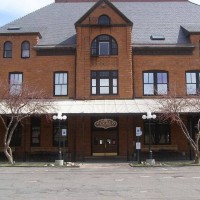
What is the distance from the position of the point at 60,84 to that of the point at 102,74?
3691 millimetres

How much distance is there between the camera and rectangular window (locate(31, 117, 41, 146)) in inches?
1255

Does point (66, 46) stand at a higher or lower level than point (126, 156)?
higher

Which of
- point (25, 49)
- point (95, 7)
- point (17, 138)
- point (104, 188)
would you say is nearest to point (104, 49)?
point (95, 7)

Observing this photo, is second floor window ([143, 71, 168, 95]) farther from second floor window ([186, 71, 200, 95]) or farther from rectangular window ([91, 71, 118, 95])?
rectangular window ([91, 71, 118, 95])

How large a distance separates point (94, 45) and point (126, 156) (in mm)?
9671

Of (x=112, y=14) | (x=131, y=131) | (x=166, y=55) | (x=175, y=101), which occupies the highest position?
(x=112, y=14)

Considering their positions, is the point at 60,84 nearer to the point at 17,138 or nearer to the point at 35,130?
the point at 35,130

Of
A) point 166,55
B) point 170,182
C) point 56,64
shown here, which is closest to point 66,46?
point 56,64

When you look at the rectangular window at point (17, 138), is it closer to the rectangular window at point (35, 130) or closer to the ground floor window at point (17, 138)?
the ground floor window at point (17, 138)

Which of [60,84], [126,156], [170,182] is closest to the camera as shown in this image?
[170,182]

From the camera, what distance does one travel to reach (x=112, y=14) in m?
32.8

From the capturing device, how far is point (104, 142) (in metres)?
31.8

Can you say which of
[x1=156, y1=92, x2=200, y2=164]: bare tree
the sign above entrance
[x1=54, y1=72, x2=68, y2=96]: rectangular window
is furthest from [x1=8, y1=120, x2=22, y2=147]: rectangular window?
[x1=156, y1=92, x2=200, y2=164]: bare tree

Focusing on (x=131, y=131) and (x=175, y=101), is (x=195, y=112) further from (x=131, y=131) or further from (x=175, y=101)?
(x=131, y=131)
